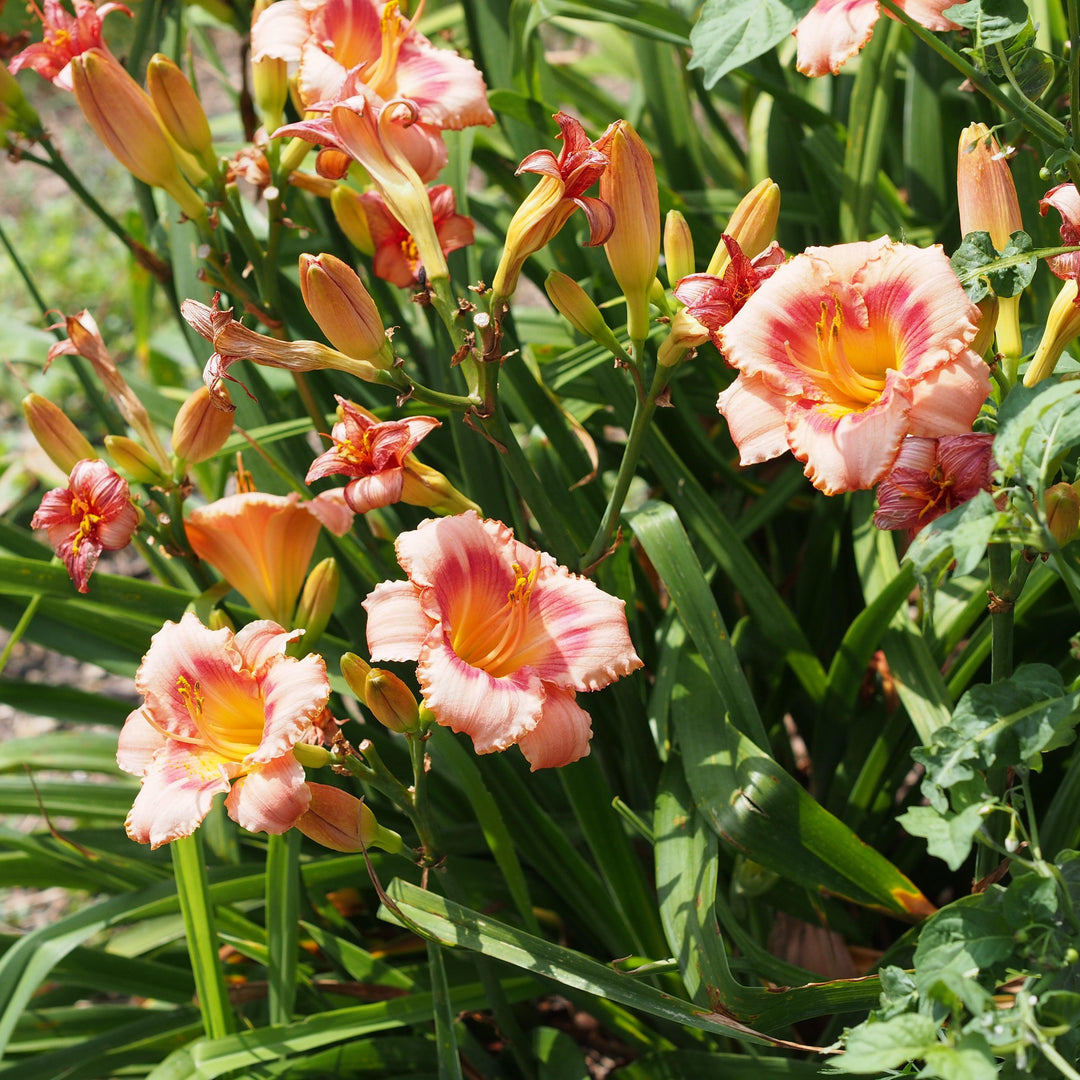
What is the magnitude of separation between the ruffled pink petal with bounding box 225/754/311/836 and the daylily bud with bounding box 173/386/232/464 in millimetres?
356

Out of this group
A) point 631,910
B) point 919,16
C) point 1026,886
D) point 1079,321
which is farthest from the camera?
point 631,910

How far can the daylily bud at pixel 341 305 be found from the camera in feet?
2.53

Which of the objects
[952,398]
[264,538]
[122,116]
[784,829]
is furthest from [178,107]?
[784,829]

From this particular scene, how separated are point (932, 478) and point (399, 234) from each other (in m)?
0.59

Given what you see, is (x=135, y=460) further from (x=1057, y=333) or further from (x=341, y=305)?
(x=1057, y=333)

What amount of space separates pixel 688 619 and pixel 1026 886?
424mm

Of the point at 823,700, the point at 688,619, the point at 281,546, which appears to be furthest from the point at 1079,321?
the point at 281,546

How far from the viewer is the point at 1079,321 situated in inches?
29.1

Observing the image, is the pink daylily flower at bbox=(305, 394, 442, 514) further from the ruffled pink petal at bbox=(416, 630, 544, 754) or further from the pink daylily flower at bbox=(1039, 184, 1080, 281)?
the pink daylily flower at bbox=(1039, 184, 1080, 281)

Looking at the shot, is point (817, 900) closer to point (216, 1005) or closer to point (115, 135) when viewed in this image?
point (216, 1005)

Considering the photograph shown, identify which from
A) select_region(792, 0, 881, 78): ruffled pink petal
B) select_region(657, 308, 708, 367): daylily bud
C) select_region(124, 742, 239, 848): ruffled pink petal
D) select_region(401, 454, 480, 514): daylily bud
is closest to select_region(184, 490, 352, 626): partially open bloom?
select_region(401, 454, 480, 514): daylily bud

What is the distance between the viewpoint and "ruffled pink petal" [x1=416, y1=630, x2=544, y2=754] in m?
0.70

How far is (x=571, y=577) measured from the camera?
2.67ft

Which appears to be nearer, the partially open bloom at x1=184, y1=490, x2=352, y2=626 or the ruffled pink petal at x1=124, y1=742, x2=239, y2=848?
the ruffled pink petal at x1=124, y1=742, x2=239, y2=848
